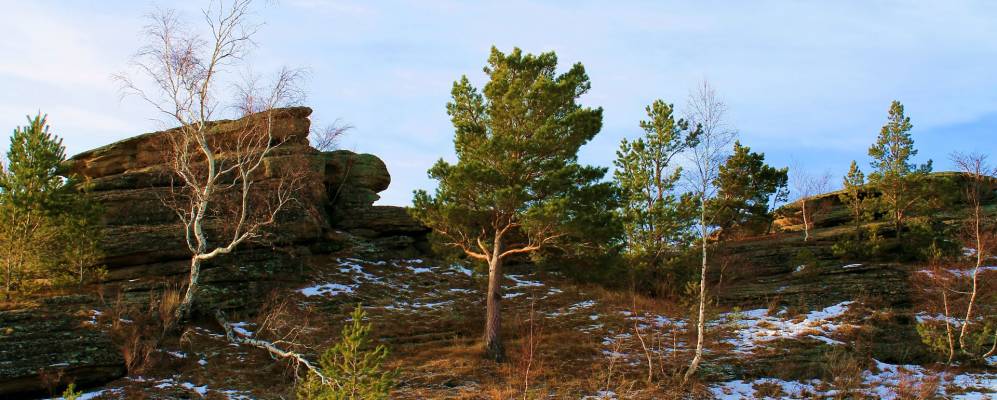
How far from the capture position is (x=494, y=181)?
18.7 metres

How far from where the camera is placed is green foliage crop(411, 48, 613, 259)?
18641 mm

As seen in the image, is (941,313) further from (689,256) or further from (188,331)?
(188,331)

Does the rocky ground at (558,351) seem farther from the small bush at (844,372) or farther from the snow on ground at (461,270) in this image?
the snow on ground at (461,270)

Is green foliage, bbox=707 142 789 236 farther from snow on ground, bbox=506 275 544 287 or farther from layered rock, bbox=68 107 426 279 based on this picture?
layered rock, bbox=68 107 426 279

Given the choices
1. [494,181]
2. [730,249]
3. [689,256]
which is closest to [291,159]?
[494,181]

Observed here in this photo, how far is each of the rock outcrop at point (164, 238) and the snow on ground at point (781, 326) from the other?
52.5 ft

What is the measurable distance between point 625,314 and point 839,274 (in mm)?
11559

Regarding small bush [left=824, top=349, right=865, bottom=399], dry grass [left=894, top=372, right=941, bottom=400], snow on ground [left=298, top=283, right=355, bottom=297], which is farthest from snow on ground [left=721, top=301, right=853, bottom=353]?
snow on ground [left=298, top=283, right=355, bottom=297]

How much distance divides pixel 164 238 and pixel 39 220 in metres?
4.25

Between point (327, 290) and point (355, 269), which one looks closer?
point (327, 290)

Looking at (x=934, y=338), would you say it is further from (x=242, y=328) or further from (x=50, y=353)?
(x=50, y=353)

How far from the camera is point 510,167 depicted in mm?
19219

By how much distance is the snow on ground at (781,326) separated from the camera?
2030 centimetres

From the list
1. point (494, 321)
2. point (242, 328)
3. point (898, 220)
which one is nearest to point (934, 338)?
point (494, 321)
